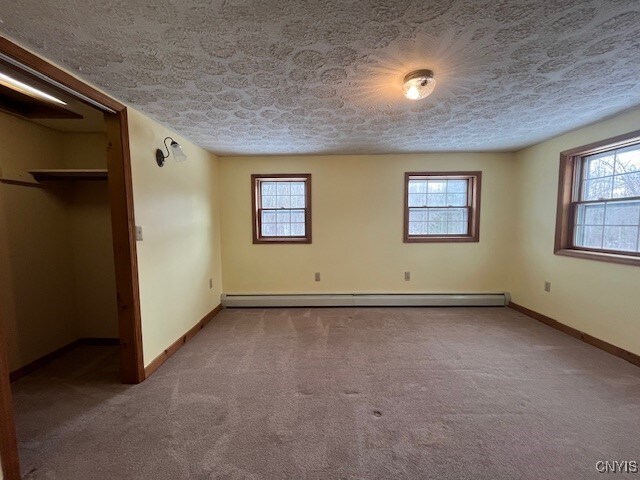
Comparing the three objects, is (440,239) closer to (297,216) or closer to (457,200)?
(457,200)

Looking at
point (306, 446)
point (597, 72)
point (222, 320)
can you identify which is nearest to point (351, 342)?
point (306, 446)

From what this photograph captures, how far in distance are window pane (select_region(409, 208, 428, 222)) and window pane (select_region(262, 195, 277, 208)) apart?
2.12m

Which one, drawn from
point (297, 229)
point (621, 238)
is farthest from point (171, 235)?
point (621, 238)

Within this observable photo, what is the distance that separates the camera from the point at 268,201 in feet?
12.6

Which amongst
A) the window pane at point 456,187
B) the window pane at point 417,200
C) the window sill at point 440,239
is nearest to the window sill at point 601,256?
the window sill at point 440,239

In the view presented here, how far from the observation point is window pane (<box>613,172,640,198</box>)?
7.57ft

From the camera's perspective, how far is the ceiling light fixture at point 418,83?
1546 millimetres

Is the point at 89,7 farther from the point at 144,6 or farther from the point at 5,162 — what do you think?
the point at 5,162

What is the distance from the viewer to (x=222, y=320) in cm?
330

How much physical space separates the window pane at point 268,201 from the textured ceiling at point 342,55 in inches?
59.5

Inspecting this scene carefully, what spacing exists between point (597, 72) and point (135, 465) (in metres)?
3.63

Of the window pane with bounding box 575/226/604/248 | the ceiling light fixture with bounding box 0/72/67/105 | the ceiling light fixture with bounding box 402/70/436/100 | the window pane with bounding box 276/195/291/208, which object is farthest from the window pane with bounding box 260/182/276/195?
the window pane with bounding box 575/226/604/248

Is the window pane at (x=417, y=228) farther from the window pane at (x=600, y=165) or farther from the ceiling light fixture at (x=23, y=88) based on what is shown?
the ceiling light fixture at (x=23, y=88)

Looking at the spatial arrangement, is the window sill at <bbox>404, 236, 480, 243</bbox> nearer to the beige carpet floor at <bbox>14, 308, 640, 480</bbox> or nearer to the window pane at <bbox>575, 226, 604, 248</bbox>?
the window pane at <bbox>575, 226, 604, 248</bbox>
